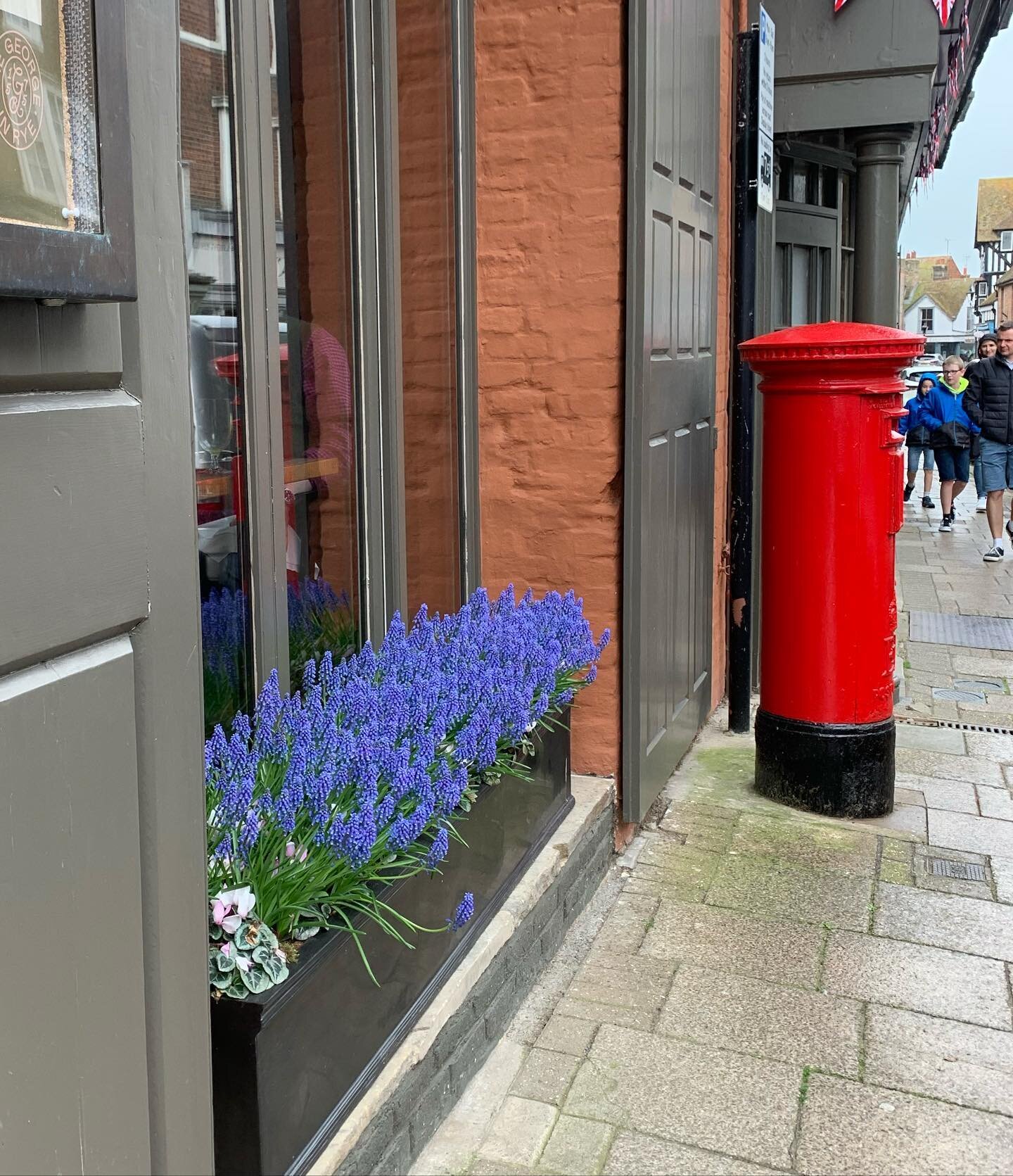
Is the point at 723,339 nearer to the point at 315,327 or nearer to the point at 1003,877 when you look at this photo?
the point at 1003,877

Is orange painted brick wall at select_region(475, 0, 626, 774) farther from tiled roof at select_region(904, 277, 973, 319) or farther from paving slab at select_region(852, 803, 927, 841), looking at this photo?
tiled roof at select_region(904, 277, 973, 319)

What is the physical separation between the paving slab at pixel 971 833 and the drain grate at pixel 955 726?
4.11ft

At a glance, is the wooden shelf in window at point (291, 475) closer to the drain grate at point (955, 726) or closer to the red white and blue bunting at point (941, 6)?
the drain grate at point (955, 726)

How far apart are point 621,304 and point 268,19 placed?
5.16ft

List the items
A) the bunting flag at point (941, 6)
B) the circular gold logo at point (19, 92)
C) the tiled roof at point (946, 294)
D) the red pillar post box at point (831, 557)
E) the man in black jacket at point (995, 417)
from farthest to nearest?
the tiled roof at point (946, 294), the man in black jacket at point (995, 417), the bunting flag at point (941, 6), the red pillar post box at point (831, 557), the circular gold logo at point (19, 92)

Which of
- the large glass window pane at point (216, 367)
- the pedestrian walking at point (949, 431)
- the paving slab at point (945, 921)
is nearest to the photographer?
the large glass window pane at point (216, 367)

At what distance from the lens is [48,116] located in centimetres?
114

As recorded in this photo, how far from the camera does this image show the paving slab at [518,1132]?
244cm

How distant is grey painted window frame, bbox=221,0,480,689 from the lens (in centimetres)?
252

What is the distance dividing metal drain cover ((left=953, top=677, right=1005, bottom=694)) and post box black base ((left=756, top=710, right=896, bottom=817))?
2205 millimetres

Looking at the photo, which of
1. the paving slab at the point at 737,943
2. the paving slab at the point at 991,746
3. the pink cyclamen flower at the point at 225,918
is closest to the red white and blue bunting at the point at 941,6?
the paving slab at the point at 991,746

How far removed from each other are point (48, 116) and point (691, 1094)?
7.65 feet

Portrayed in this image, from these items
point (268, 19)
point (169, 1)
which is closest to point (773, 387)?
point (268, 19)

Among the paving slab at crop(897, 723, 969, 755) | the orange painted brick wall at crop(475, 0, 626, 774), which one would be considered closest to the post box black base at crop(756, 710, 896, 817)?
the orange painted brick wall at crop(475, 0, 626, 774)
